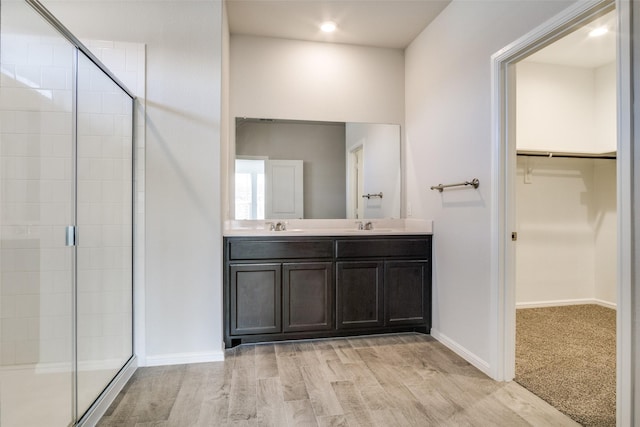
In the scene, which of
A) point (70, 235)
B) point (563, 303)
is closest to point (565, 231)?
point (563, 303)

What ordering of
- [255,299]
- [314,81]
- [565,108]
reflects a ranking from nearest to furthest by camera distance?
[255,299] → [314,81] → [565,108]

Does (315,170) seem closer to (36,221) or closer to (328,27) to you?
(328,27)

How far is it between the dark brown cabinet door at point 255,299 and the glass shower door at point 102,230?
0.69 meters

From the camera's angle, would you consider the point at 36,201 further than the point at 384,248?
No

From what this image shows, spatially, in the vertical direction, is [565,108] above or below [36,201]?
above

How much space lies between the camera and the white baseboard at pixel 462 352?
2.17 meters

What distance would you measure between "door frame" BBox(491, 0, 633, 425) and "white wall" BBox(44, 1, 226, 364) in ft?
5.90

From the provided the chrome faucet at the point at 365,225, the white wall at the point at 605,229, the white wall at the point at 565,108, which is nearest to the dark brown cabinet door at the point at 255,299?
the chrome faucet at the point at 365,225

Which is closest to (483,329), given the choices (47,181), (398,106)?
(398,106)

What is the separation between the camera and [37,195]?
164 cm

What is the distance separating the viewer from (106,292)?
2.00m

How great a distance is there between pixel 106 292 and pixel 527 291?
3.83 metres

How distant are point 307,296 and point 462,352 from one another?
1.18m

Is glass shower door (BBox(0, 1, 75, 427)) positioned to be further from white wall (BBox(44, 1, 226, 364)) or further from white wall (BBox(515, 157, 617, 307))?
white wall (BBox(515, 157, 617, 307))
